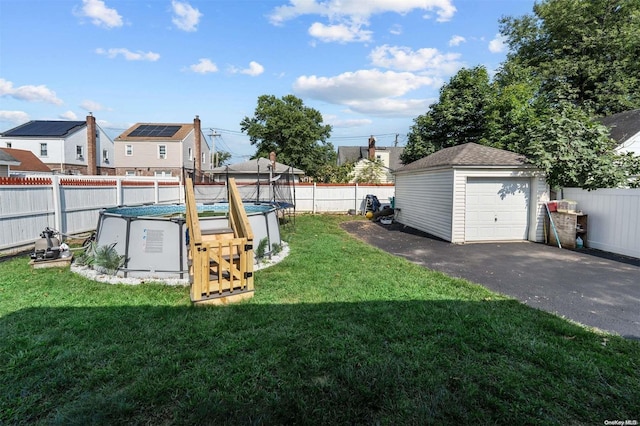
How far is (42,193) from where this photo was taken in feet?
25.9

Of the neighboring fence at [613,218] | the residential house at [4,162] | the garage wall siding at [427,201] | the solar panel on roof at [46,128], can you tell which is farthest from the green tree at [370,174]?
the solar panel on roof at [46,128]

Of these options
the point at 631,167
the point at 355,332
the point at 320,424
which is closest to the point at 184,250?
the point at 355,332

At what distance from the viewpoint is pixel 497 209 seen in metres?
9.52

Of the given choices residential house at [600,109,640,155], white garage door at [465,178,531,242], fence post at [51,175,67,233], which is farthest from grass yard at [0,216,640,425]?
residential house at [600,109,640,155]

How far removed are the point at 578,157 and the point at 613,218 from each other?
1.89m

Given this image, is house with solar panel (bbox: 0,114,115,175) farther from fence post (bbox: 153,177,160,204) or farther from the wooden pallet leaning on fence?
the wooden pallet leaning on fence

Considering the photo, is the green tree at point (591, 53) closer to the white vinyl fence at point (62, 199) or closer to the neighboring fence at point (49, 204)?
the white vinyl fence at point (62, 199)

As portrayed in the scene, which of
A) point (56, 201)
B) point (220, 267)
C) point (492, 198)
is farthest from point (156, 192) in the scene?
point (492, 198)

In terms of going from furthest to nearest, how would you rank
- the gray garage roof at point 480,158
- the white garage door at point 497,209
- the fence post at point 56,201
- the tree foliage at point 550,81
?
the tree foliage at point 550,81 → the white garage door at point 497,209 → the gray garage roof at point 480,158 → the fence post at point 56,201

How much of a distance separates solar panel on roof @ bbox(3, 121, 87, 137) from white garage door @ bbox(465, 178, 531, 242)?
105 feet

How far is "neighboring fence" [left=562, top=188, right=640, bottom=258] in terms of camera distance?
7.33 meters

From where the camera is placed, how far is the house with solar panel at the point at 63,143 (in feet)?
88.9

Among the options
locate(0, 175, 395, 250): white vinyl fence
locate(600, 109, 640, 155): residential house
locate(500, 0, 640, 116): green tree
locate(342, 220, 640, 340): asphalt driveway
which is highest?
locate(500, 0, 640, 116): green tree

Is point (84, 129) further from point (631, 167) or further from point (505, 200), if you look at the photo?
point (631, 167)
